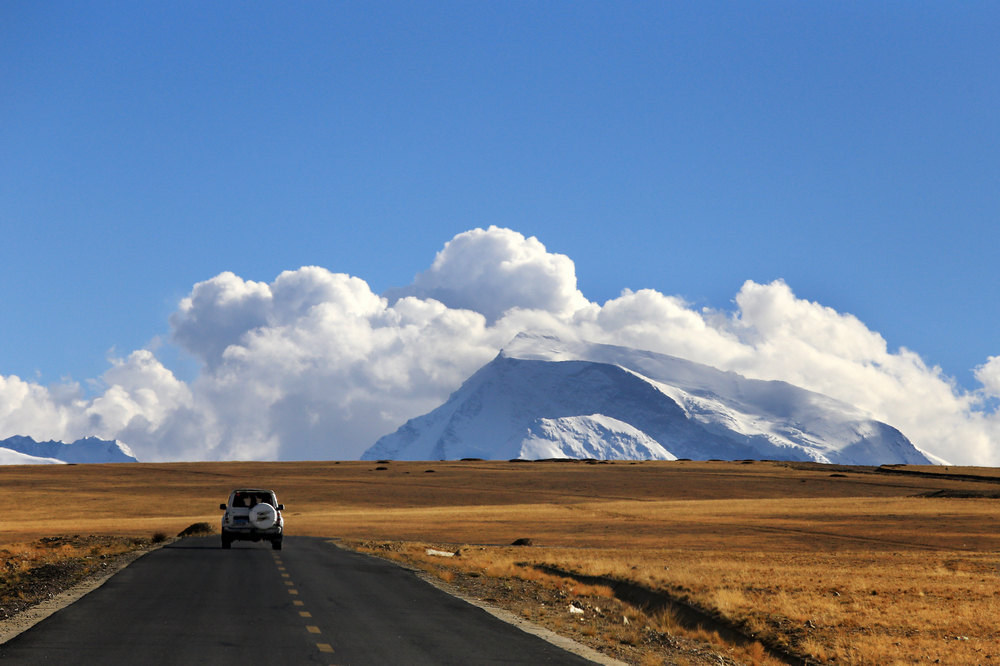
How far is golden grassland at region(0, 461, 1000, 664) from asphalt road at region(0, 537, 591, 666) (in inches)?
125

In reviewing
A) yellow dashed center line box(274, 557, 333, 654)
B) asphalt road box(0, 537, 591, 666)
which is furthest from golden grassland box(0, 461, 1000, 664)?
yellow dashed center line box(274, 557, 333, 654)

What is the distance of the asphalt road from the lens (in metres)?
13.8

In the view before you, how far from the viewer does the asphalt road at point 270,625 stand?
13812 mm

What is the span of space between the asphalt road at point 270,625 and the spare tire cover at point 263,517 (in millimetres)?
9358

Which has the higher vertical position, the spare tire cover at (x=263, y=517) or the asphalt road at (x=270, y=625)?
the spare tire cover at (x=263, y=517)

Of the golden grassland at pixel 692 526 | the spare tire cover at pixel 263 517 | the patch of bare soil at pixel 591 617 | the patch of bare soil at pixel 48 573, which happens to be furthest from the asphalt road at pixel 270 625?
the spare tire cover at pixel 263 517

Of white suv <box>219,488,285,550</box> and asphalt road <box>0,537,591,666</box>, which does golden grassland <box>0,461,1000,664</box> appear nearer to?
asphalt road <box>0,537,591,666</box>

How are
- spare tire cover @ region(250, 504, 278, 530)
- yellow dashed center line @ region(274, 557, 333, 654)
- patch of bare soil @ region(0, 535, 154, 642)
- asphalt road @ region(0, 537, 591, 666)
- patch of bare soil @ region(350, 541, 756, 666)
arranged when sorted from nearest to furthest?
asphalt road @ region(0, 537, 591, 666)
yellow dashed center line @ region(274, 557, 333, 654)
patch of bare soil @ region(350, 541, 756, 666)
patch of bare soil @ region(0, 535, 154, 642)
spare tire cover @ region(250, 504, 278, 530)

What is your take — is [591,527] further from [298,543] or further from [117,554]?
[117,554]

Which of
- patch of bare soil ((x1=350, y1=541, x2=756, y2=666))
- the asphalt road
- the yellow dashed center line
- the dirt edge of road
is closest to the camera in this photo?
the asphalt road

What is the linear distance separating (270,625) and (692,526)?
162ft

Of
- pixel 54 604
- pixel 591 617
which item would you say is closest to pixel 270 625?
pixel 54 604

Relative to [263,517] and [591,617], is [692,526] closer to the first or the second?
[263,517]

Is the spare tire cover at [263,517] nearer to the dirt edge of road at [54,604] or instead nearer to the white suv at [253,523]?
the white suv at [253,523]
